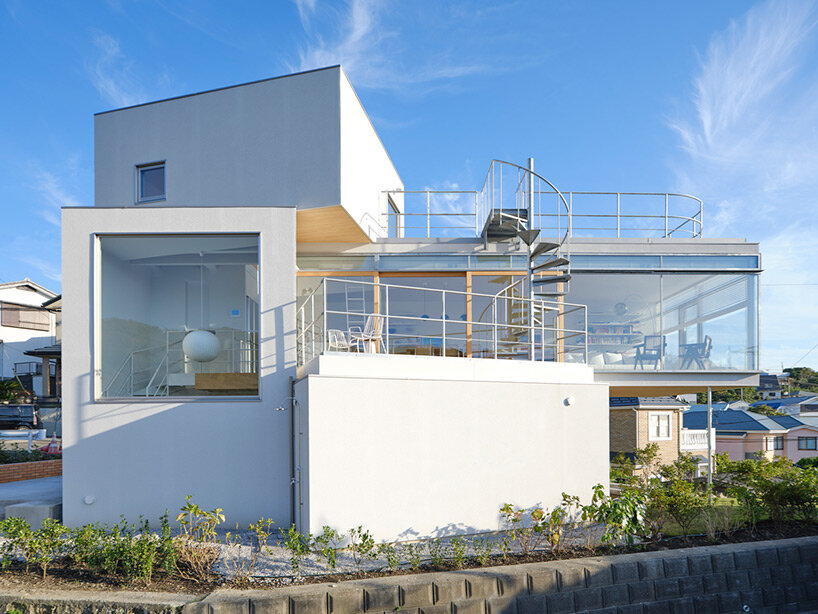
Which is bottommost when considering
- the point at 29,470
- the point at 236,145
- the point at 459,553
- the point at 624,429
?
the point at 624,429

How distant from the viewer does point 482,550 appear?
5359 millimetres

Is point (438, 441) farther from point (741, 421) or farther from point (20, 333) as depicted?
point (741, 421)

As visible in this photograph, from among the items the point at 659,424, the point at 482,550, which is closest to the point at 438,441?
the point at 482,550

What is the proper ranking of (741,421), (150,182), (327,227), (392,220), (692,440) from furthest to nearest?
(741,421) → (692,440) → (392,220) → (150,182) → (327,227)

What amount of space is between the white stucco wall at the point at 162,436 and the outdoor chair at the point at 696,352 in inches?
270

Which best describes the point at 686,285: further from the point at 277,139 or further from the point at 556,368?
the point at 277,139

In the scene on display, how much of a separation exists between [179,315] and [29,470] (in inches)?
197

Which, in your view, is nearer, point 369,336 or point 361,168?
point 369,336

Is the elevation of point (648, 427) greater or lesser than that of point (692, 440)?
greater

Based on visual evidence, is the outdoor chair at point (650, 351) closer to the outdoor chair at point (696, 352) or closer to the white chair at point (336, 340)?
the outdoor chair at point (696, 352)

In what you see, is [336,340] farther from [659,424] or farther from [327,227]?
[659,424]

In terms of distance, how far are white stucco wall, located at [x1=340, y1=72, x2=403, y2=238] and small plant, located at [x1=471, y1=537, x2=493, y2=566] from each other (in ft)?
16.7

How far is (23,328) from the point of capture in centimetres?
2523

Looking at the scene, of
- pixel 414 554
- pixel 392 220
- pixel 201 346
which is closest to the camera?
pixel 414 554
